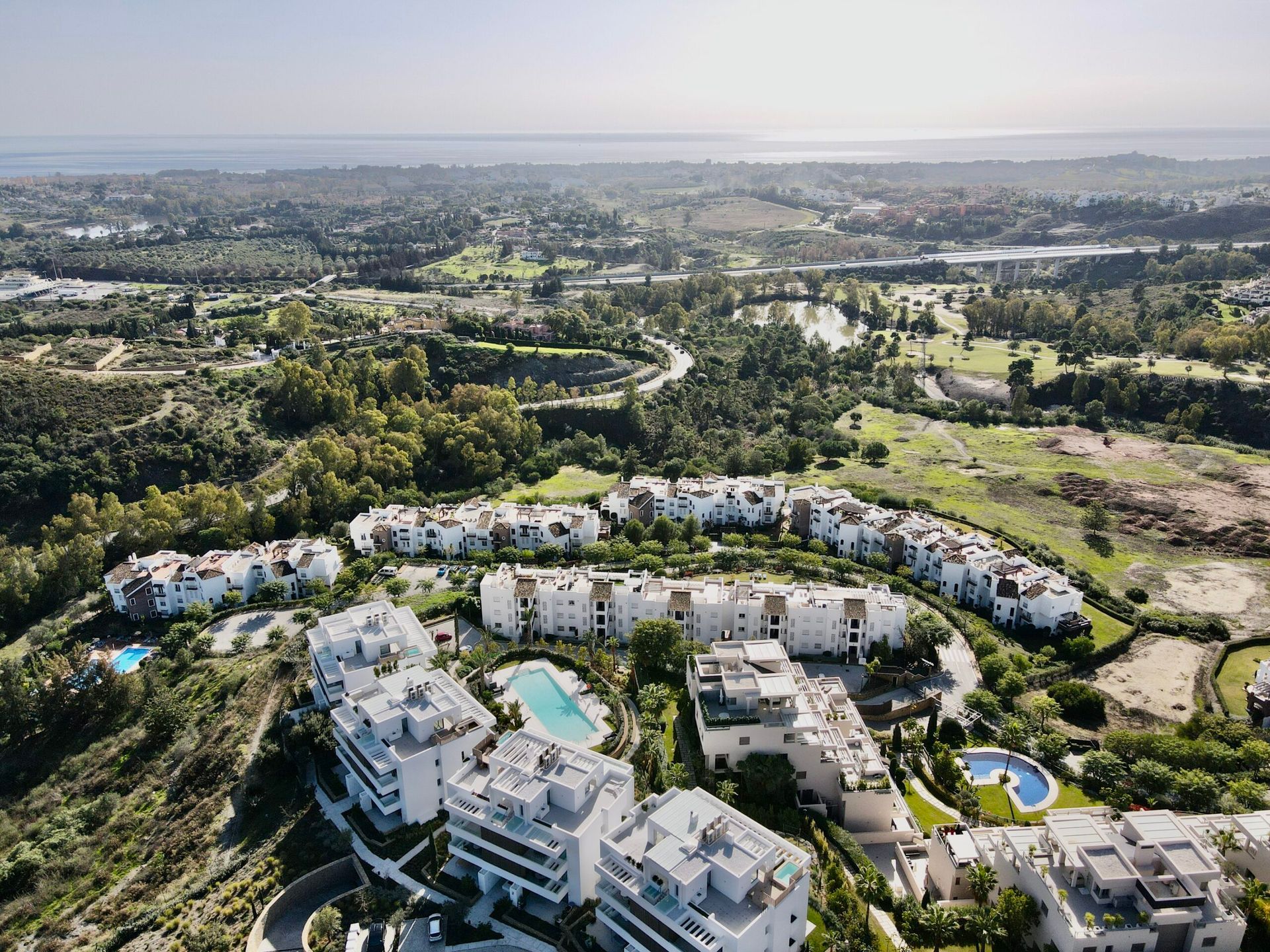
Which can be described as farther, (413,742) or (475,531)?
(475,531)

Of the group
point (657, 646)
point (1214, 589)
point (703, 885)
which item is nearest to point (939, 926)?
point (703, 885)

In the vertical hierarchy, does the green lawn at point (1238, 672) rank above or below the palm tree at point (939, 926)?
below

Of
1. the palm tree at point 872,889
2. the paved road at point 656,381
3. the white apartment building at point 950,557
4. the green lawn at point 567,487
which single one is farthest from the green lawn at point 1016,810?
the paved road at point 656,381

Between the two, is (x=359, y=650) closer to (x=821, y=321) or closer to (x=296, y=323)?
(x=296, y=323)

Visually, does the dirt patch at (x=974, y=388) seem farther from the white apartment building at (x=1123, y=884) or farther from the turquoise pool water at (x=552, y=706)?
the white apartment building at (x=1123, y=884)

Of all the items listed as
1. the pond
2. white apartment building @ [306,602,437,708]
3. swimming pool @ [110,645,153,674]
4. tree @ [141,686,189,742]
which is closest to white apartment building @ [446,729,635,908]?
white apartment building @ [306,602,437,708]

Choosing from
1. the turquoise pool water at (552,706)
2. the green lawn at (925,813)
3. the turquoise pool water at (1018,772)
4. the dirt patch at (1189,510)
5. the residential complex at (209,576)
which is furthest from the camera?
the dirt patch at (1189,510)
